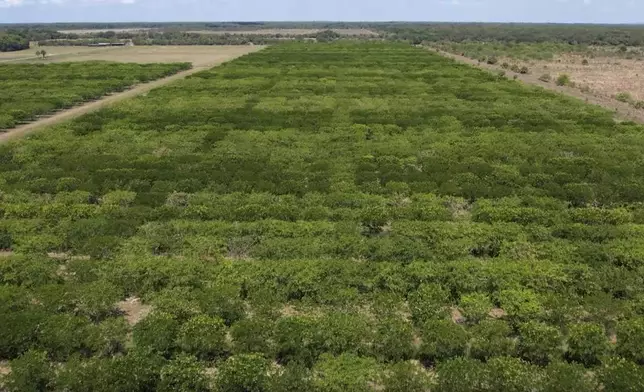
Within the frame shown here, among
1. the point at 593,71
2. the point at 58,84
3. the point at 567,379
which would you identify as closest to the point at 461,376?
the point at 567,379

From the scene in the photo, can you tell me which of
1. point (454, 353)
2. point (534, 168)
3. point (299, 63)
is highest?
point (299, 63)

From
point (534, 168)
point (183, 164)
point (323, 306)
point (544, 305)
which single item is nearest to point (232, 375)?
point (323, 306)

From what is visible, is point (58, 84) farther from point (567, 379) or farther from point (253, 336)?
point (567, 379)

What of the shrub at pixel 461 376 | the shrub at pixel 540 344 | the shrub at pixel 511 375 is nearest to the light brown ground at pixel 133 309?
the shrub at pixel 461 376

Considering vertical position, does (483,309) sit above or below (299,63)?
below

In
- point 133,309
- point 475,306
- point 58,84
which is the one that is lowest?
point 133,309

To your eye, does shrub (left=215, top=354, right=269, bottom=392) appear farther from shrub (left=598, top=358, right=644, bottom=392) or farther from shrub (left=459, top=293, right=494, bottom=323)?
shrub (left=598, top=358, right=644, bottom=392)

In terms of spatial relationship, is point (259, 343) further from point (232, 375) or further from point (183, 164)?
point (183, 164)
